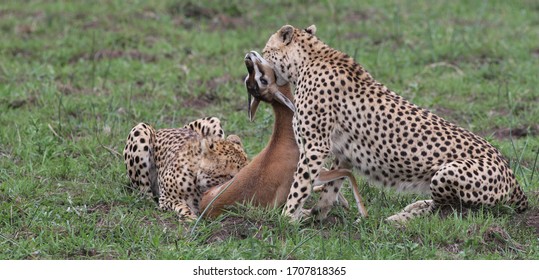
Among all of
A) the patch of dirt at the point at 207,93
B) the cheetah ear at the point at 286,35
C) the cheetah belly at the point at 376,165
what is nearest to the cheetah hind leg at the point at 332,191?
the cheetah belly at the point at 376,165

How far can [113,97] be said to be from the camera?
9.07 meters

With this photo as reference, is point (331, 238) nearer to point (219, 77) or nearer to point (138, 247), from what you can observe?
point (138, 247)

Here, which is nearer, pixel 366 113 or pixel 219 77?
pixel 366 113

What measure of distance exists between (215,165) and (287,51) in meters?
0.92

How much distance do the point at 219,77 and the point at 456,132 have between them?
162 inches

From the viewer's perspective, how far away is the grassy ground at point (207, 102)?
227 inches

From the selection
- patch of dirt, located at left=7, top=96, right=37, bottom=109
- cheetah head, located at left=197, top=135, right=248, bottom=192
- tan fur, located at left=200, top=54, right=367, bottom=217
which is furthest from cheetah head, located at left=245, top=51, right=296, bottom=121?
patch of dirt, located at left=7, top=96, right=37, bottom=109

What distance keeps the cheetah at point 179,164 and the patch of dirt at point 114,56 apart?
3458 mm

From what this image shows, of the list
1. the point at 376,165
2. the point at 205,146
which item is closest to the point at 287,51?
the point at 205,146

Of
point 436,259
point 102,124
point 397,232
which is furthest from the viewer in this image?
point 102,124

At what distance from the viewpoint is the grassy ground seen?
5758mm

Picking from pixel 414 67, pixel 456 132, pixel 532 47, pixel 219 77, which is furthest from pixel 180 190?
pixel 532 47

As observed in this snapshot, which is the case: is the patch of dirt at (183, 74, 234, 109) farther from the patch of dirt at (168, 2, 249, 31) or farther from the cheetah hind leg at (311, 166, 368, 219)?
the cheetah hind leg at (311, 166, 368, 219)

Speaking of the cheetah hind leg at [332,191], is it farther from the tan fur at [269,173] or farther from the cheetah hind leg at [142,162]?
the cheetah hind leg at [142,162]
